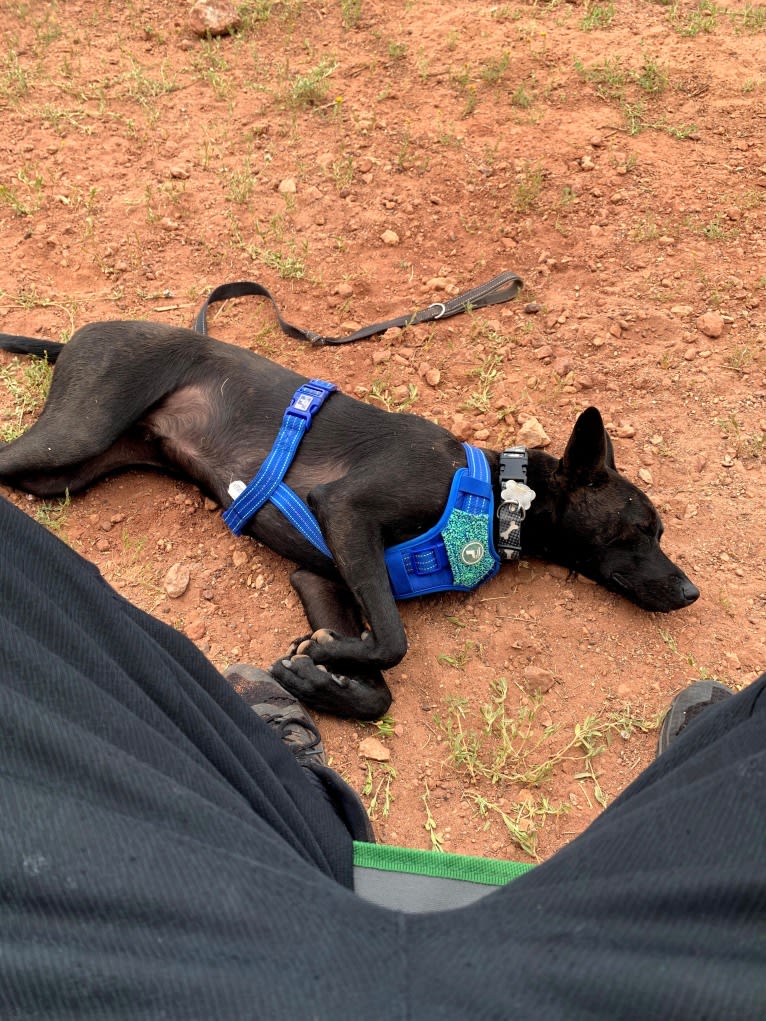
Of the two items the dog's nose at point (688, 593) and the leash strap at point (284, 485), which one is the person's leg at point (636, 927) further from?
the leash strap at point (284, 485)

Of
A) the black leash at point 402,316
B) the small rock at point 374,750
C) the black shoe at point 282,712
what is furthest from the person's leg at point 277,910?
the black leash at point 402,316

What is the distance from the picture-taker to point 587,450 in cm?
316

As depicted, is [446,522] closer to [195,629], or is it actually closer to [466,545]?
[466,545]

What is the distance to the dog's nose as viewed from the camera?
3.07 metres

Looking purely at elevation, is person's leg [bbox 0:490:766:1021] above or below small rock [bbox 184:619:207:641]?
above

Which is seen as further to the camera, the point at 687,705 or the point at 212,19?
the point at 212,19

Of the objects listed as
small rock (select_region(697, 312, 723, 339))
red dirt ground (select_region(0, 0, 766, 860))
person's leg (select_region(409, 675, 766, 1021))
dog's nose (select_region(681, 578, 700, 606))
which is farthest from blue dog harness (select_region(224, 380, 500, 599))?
person's leg (select_region(409, 675, 766, 1021))

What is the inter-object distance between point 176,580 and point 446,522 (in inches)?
42.7

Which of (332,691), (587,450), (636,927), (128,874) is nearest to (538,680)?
(332,691)

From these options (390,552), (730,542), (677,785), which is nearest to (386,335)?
(390,552)

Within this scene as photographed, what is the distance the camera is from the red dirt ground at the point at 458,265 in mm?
2943

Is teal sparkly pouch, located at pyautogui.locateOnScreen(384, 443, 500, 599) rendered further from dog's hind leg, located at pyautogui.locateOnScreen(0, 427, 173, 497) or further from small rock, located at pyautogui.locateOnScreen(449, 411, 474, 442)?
dog's hind leg, located at pyautogui.locateOnScreen(0, 427, 173, 497)

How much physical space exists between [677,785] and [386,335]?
3.04 m

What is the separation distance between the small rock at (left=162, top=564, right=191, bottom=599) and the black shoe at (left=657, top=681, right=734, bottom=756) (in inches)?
72.3
